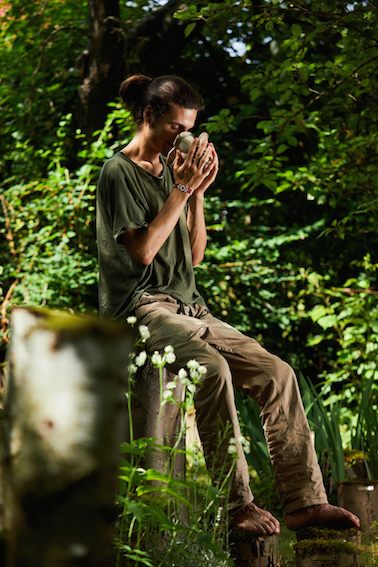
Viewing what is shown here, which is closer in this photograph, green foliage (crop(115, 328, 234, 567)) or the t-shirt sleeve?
green foliage (crop(115, 328, 234, 567))

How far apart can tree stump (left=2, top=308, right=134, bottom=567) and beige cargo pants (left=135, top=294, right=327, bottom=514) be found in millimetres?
935

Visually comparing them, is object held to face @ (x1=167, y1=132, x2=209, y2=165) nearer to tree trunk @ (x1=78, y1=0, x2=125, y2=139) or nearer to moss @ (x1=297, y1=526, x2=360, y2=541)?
moss @ (x1=297, y1=526, x2=360, y2=541)

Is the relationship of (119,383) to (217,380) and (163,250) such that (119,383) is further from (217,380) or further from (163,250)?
(163,250)

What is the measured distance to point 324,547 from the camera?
1.82 metres

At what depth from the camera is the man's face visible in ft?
7.99

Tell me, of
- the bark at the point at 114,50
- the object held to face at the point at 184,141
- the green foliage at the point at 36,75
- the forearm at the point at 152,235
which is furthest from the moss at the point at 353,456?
the green foliage at the point at 36,75

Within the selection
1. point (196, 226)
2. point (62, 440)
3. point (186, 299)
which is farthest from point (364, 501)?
point (62, 440)

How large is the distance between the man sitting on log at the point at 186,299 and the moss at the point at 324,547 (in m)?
0.10

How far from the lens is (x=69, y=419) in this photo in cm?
94

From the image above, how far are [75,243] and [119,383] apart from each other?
4.20 m

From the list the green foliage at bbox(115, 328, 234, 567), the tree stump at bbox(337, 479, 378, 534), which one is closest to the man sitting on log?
the green foliage at bbox(115, 328, 234, 567)

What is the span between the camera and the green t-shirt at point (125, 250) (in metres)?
2.29

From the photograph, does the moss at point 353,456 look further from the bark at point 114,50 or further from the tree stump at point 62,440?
the bark at point 114,50

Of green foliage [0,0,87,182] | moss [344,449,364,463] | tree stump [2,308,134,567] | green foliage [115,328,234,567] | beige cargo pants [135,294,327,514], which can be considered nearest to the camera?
tree stump [2,308,134,567]
